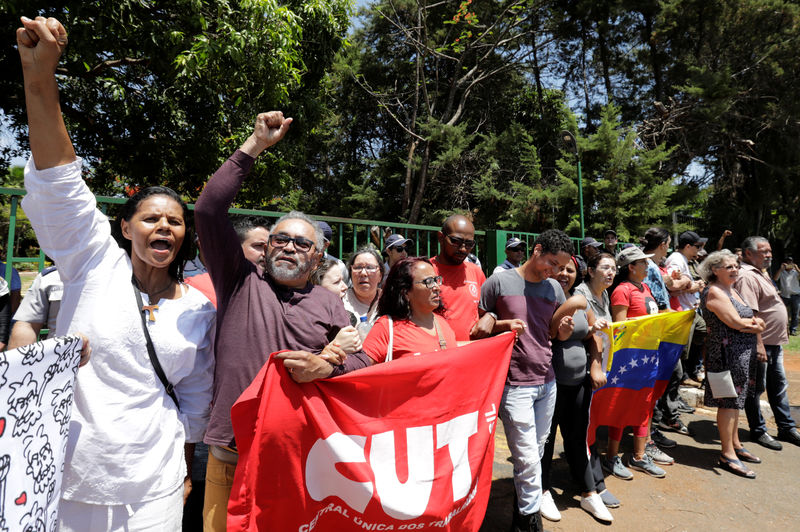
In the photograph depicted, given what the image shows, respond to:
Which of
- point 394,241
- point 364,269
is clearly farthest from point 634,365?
point 364,269

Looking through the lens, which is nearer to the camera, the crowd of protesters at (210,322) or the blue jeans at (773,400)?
the crowd of protesters at (210,322)

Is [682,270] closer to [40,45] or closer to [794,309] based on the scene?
[40,45]

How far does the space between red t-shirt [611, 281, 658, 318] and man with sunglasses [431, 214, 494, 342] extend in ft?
5.31

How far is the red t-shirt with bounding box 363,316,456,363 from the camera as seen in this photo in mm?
2600

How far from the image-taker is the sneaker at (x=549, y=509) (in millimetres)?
3479

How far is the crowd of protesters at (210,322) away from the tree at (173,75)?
15.1 ft

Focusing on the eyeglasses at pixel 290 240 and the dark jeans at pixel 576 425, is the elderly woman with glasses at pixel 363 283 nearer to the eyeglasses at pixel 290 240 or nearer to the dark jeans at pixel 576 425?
the eyeglasses at pixel 290 240

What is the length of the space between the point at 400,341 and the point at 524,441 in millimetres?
1207

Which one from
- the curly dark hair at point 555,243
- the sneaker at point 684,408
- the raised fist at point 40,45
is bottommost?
the sneaker at point 684,408

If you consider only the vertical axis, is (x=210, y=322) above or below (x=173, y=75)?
below

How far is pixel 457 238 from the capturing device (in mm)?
3514

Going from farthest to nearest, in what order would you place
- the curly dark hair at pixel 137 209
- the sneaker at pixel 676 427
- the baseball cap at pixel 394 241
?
the sneaker at pixel 676 427 < the baseball cap at pixel 394 241 < the curly dark hair at pixel 137 209

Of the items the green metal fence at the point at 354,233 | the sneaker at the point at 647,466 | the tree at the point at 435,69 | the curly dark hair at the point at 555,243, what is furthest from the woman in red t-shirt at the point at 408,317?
the tree at the point at 435,69

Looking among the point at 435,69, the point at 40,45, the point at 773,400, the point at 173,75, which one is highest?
the point at 435,69
